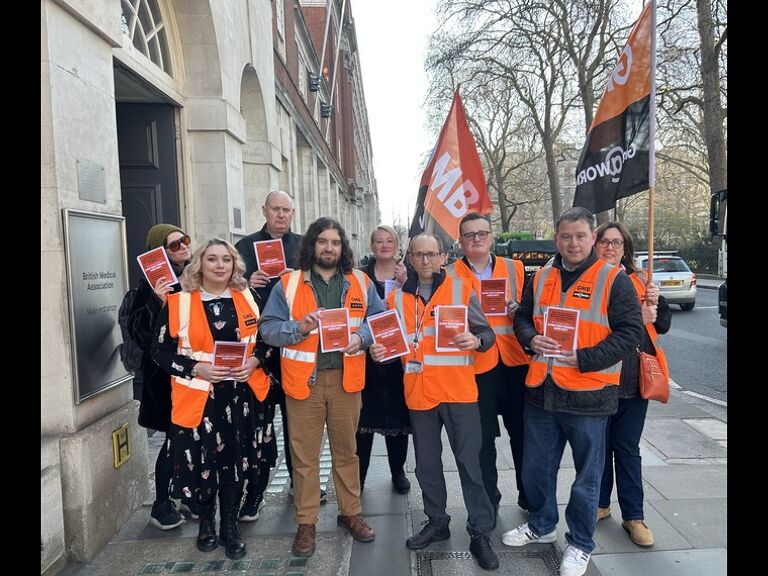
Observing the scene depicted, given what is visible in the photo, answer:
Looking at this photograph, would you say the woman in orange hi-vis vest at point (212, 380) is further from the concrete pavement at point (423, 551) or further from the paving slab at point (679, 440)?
the paving slab at point (679, 440)

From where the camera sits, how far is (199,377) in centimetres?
309

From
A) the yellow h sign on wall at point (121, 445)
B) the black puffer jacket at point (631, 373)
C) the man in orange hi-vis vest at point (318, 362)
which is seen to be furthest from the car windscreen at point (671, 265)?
the yellow h sign on wall at point (121, 445)

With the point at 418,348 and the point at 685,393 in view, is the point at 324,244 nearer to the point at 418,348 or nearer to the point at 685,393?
the point at 418,348

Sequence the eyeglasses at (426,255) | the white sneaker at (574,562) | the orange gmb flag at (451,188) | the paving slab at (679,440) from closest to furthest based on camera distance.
→ 1. the white sneaker at (574,562)
2. the eyeglasses at (426,255)
3. the orange gmb flag at (451,188)
4. the paving slab at (679,440)

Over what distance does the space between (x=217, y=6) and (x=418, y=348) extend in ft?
17.4

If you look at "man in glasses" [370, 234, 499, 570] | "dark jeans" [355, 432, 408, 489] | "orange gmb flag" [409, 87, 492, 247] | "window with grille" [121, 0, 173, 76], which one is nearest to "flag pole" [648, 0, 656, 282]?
"man in glasses" [370, 234, 499, 570]

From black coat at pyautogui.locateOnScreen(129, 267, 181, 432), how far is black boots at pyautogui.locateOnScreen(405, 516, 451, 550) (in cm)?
183

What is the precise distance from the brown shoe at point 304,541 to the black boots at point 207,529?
1.75 ft

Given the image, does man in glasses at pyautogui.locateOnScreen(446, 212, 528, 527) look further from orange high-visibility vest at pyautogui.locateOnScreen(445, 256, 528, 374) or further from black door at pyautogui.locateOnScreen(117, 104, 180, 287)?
black door at pyautogui.locateOnScreen(117, 104, 180, 287)

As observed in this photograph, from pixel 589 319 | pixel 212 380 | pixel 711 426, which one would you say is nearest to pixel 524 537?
pixel 589 319

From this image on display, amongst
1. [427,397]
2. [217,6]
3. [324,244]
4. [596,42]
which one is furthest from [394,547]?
[596,42]

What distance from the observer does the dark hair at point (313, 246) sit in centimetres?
328

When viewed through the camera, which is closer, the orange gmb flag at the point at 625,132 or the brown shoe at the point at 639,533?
the brown shoe at the point at 639,533

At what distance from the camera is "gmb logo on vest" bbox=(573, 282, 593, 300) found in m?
2.89
